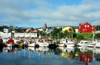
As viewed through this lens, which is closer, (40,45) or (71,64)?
(71,64)

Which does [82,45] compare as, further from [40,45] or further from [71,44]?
[40,45]

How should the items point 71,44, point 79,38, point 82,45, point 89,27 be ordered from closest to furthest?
point 71,44
point 82,45
point 79,38
point 89,27

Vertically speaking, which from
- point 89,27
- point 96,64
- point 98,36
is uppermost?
point 89,27

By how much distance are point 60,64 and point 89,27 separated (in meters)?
79.4

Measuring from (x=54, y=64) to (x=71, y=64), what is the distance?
3.07 metres

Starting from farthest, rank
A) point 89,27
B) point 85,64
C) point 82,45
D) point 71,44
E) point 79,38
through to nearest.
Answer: point 89,27 → point 79,38 → point 82,45 → point 71,44 → point 85,64

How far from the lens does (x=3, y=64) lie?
82.7 ft

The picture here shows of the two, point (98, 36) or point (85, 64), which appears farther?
point (98, 36)

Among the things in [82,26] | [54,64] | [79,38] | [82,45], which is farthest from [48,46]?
[82,26]

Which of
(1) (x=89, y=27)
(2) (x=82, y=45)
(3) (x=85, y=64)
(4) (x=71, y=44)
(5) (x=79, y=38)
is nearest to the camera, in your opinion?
(3) (x=85, y=64)

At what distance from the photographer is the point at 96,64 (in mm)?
25406

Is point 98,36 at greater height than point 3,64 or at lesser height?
greater

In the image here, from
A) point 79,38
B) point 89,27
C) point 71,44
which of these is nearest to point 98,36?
point 79,38

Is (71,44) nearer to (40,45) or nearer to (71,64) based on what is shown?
(40,45)
